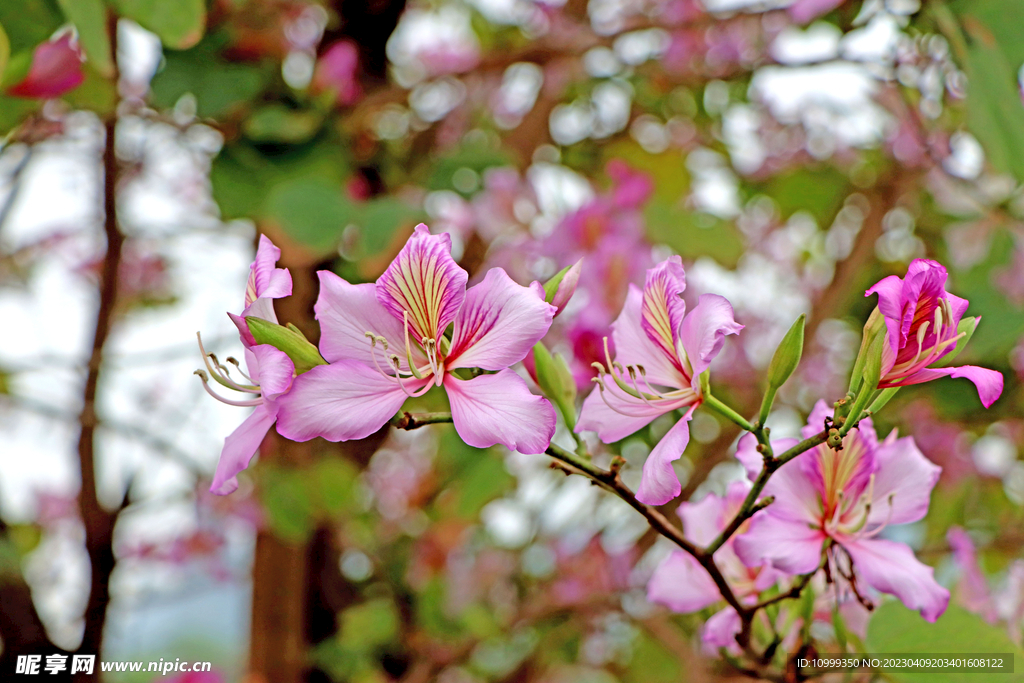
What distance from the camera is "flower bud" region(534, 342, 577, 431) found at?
0.43 meters

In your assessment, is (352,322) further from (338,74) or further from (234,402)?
(338,74)

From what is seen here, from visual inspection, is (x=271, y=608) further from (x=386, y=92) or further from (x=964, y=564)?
(x=964, y=564)

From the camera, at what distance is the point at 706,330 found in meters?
0.39

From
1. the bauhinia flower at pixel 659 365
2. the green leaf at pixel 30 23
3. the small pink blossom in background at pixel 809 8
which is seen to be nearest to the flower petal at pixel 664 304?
the bauhinia flower at pixel 659 365

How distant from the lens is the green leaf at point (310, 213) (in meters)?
0.95

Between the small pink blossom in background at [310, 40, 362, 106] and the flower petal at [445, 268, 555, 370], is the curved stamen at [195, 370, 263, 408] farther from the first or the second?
the small pink blossom in background at [310, 40, 362, 106]

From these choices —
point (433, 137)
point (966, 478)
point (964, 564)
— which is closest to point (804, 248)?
point (966, 478)

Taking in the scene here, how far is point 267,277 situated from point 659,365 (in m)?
0.23

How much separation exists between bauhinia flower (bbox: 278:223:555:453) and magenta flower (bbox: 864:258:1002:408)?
6.4 inches

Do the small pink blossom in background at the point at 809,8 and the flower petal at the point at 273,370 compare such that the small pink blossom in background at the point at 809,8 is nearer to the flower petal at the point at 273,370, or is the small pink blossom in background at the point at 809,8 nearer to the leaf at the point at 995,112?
the leaf at the point at 995,112

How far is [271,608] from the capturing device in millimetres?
1392

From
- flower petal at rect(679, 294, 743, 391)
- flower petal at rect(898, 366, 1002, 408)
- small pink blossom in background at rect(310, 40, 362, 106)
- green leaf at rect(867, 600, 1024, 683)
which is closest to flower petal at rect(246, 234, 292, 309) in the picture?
flower petal at rect(679, 294, 743, 391)

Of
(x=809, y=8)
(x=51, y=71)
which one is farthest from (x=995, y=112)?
(x=51, y=71)

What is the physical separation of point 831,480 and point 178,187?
6.27 ft
